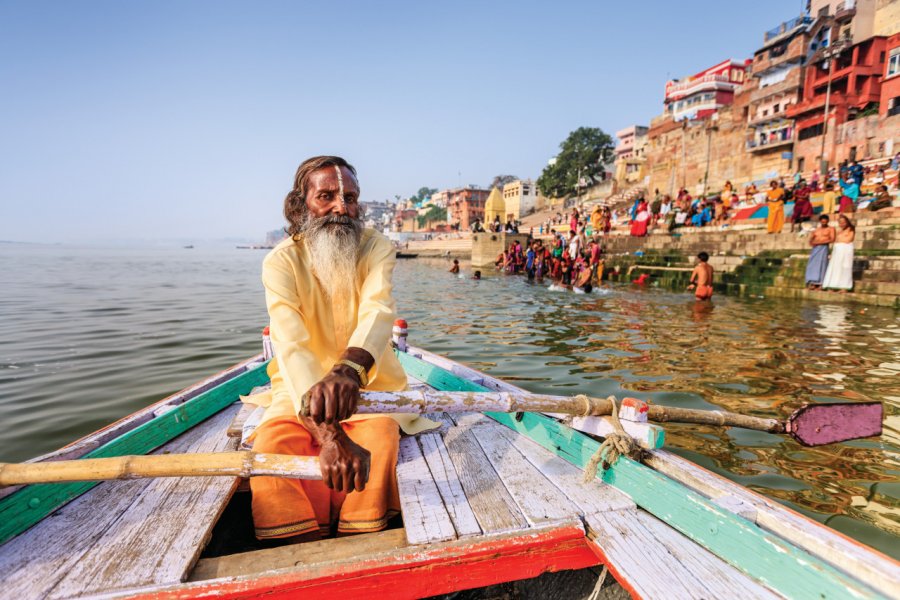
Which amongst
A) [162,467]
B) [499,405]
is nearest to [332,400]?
[162,467]

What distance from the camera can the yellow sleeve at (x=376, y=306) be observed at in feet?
6.86

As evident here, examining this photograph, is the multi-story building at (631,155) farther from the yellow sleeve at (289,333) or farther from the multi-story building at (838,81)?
the yellow sleeve at (289,333)

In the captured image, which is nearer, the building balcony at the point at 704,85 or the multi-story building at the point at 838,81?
the multi-story building at the point at 838,81

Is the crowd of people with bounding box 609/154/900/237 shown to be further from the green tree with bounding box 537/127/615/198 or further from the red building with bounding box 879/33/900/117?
the green tree with bounding box 537/127/615/198

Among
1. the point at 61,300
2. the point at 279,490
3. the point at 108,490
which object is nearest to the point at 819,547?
the point at 279,490

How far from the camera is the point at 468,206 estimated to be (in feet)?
284

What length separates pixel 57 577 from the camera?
144 centimetres

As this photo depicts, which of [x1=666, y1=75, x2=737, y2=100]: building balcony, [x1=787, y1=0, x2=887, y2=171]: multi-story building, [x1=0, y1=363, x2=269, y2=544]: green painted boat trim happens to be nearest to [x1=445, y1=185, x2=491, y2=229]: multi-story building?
[x1=666, y1=75, x2=737, y2=100]: building balcony

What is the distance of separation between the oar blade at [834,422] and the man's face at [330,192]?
292 cm

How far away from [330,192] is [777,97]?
144 ft

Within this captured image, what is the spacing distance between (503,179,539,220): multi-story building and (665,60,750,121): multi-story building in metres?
27.0

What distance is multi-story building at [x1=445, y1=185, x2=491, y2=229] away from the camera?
8644 centimetres

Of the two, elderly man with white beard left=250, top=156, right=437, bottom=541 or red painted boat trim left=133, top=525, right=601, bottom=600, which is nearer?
red painted boat trim left=133, top=525, right=601, bottom=600

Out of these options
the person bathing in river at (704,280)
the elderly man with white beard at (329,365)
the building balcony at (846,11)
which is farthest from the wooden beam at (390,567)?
the building balcony at (846,11)
